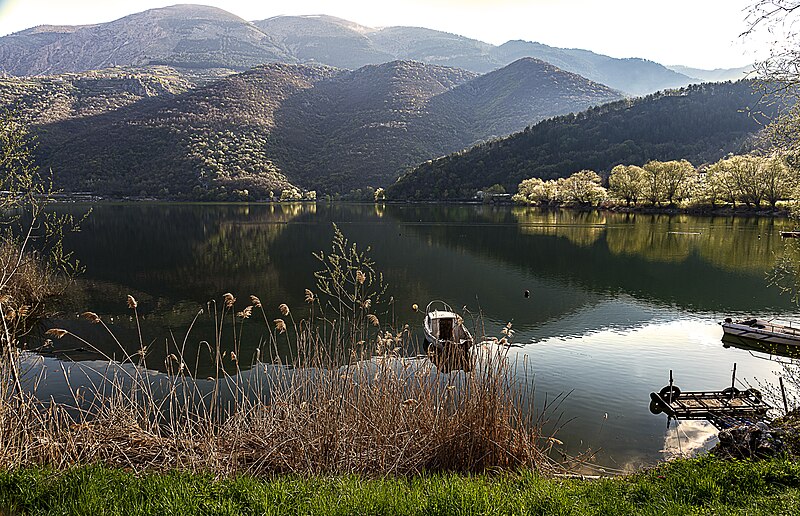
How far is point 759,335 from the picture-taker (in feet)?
57.9

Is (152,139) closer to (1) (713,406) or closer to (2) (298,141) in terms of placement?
(2) (298,141)

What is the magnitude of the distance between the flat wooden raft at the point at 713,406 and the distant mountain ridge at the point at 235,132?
11260 centimetres

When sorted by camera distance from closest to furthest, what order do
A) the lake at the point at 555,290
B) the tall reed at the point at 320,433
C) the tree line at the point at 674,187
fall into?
1. the tall reed at the point at 320,433
2. the lake at the point at 555,290
3. the tree line at the point at 674,187

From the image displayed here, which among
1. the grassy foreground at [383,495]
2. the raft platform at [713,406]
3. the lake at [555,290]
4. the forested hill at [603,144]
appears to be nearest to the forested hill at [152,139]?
the forested hill at [603,144]

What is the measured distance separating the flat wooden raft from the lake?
1.30 feet

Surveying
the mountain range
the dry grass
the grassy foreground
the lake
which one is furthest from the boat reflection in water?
the mountain range

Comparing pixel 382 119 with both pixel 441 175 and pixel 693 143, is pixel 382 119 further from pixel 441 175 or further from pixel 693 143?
pixel 693 143

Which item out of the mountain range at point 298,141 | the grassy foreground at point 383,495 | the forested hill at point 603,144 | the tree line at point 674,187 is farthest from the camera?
the mountain range at point 298,141

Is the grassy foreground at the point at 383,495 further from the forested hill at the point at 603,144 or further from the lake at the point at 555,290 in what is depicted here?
the forested hill at the point at 603,144

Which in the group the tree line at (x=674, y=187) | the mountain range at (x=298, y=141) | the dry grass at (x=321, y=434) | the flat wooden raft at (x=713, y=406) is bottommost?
the flat wooden raft at (x=713, y=406)

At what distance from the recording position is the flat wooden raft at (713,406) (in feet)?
36.4

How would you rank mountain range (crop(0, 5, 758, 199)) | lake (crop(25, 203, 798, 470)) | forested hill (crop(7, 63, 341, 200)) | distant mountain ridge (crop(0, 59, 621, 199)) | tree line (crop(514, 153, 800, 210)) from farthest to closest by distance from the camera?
distant mountain ridge (crop(0, 59, 621, 199)) → mountain range (crop(0, 5, 758, 199)) → forested hill (crop(7, 63, 341, 200)) → tree line (crop(514, 153, 800, 210)) → lake (crop(25, 203, 798, 470))

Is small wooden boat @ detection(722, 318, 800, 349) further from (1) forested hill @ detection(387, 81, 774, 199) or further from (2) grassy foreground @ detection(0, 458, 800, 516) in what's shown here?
(1) forested hill @ detection(387, 81, 774, 199)

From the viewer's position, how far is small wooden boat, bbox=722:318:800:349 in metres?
17.1
